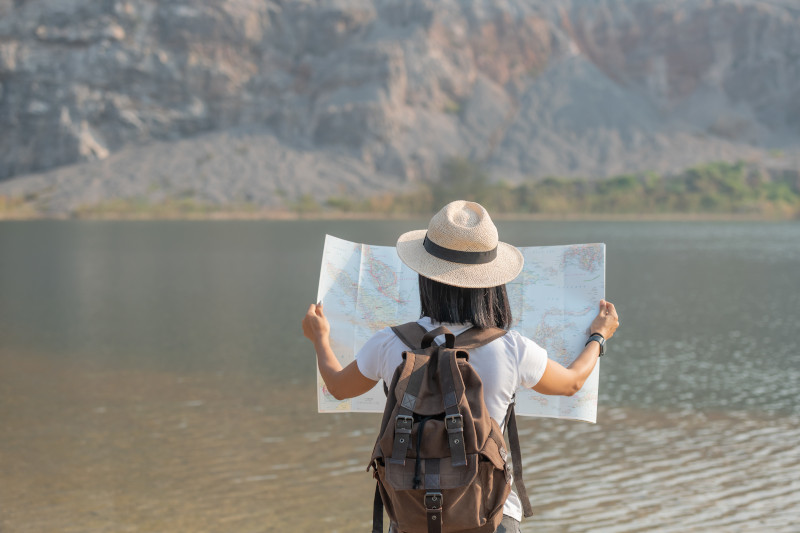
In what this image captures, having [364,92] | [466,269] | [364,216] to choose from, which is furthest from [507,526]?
[364,92]

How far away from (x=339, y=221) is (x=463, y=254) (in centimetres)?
8219

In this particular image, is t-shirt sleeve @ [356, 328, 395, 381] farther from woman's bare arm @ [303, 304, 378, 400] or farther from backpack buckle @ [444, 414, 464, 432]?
backpack buckle @ [444, 414, 464, 432]

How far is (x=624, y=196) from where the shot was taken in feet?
318

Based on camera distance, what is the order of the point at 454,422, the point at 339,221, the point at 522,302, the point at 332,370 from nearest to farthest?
the point at 454,422, the point at 332,370, the point at 522,302, the point at 339,221

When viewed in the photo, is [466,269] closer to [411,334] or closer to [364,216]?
A: [411,334]

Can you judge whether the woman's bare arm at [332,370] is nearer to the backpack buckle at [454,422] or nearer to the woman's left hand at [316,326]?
the woman's left hand at [316,326]

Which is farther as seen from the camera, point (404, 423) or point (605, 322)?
point (605, 322)

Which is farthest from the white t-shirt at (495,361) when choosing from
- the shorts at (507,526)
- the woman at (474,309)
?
the shorts at (507,526)

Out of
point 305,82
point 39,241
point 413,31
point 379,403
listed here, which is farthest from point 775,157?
point 379,403

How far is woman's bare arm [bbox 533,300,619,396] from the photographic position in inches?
117

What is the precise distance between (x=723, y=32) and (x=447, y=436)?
425 ft

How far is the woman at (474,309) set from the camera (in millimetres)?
2820

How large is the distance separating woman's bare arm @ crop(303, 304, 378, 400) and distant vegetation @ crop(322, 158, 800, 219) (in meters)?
92.2

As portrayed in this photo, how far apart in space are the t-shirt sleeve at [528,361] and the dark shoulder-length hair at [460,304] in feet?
0.38
